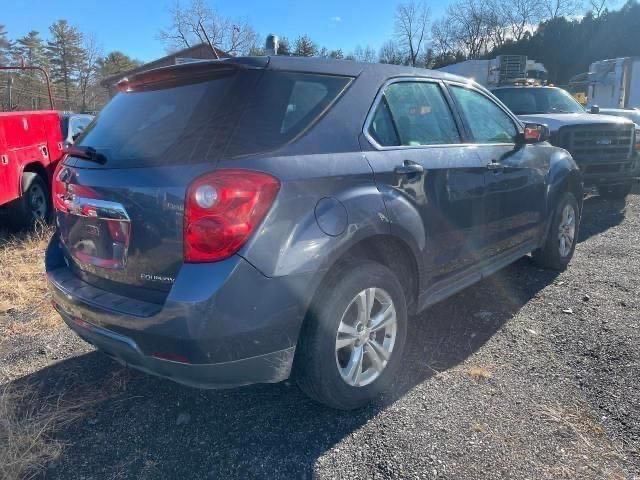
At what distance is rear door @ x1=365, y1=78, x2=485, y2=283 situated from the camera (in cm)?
275

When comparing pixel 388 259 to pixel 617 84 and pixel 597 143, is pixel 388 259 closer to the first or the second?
pixel 597 143

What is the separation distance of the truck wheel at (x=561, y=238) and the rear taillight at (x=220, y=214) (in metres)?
3.47

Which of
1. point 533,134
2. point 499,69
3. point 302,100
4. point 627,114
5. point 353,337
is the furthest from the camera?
point 499,69

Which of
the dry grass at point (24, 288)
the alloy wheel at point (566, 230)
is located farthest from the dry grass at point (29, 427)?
the alloy wheel at point (566, 230)

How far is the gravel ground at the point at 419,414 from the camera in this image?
2330 millimetres

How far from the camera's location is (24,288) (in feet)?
15.2

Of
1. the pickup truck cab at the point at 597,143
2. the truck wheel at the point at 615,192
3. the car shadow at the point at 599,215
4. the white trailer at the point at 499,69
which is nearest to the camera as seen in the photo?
the car shadow at the point at 599,215

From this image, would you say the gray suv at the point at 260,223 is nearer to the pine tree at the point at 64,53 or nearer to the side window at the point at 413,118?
the side window at the point at 413,118

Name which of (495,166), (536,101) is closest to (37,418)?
(495,166)

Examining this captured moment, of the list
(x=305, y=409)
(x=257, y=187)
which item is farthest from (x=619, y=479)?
(x=257, y=187)

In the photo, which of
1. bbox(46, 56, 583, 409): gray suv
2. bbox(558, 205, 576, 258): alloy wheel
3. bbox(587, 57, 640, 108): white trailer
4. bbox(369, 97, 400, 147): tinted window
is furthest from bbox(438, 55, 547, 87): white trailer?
bbox(46, 56, 583, 409): gray suv

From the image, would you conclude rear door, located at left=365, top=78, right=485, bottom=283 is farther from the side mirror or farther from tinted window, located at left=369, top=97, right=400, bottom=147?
the side mirror

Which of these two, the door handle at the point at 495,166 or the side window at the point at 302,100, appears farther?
the door handle at the point at 495,166

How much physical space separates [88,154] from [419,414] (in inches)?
86.2
